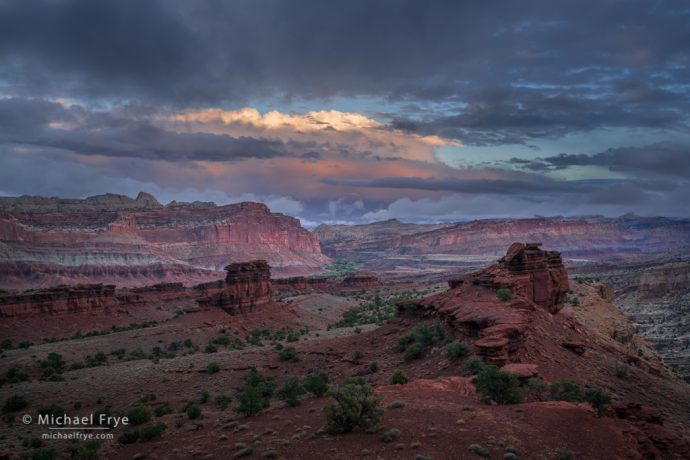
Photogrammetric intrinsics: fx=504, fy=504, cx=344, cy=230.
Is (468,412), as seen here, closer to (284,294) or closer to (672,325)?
(672,325)

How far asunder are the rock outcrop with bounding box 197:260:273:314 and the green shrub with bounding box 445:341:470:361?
4080 cm

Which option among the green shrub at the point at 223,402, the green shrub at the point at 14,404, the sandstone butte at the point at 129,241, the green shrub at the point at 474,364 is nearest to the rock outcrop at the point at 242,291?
the green shrub at the point at 14,404

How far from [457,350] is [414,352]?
142 inches

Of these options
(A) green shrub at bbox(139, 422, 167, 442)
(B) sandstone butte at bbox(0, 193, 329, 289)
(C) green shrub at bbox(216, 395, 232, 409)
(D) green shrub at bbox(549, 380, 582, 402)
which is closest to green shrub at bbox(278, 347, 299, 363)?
(C) green shrub at bbox(216, 395, 232, 409)

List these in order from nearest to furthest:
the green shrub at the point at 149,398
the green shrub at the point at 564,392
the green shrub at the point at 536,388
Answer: the green shrub at the point at 564,392
the green shrub at the point at 536,388
the green shrub at the point at 149,398

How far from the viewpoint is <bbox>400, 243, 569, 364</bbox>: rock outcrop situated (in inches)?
866

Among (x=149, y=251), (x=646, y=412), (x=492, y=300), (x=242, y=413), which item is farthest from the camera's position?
(x=149, y=251)

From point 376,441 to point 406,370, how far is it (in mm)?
11074

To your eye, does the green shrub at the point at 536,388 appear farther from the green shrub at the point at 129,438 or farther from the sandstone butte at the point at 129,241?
the sandstone butte at the point at 129,241

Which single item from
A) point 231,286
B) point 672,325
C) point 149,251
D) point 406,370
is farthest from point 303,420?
point 149,251

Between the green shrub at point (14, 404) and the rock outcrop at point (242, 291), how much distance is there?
1255 inches

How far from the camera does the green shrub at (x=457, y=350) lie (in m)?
22.5

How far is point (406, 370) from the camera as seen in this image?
80.5 ft

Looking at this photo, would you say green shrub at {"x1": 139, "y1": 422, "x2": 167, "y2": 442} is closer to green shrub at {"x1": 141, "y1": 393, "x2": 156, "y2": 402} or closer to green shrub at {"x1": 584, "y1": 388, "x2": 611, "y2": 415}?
green shrub at {"x1": 141, "y1": 393, "x2": 156, "y2": 402}
